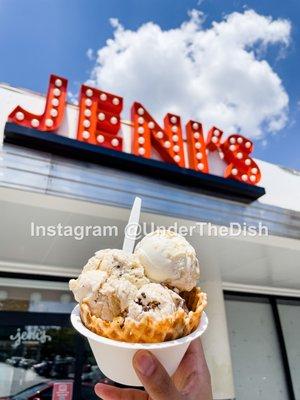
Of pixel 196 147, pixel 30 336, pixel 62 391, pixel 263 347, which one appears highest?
pixel 196 147

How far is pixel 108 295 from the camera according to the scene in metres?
1.45

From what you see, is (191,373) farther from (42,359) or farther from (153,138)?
(42,359)

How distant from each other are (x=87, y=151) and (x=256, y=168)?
10.5 ft

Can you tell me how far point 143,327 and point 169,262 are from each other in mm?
350

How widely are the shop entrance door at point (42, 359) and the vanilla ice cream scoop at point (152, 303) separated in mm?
4636

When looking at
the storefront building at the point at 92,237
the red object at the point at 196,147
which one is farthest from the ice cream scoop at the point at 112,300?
the red object at the point at 196,147

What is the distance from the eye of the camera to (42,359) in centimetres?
532

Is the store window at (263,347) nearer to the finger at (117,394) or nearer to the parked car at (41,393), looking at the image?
the parked car at (41,393)

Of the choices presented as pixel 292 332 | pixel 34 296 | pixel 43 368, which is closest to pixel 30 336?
pixel 43 368

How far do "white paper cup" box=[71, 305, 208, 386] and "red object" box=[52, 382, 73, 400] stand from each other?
4444 millimetres

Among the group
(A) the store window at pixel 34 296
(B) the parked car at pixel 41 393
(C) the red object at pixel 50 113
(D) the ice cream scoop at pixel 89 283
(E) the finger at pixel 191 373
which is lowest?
(E) the finger at pixel 191 373

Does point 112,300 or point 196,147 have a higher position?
point 196,147

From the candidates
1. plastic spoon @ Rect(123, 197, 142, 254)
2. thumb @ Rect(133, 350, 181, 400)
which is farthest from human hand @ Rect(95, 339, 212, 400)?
plastic spoon @ Rect(123, 197, 142, 254)

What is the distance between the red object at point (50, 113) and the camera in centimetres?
394
